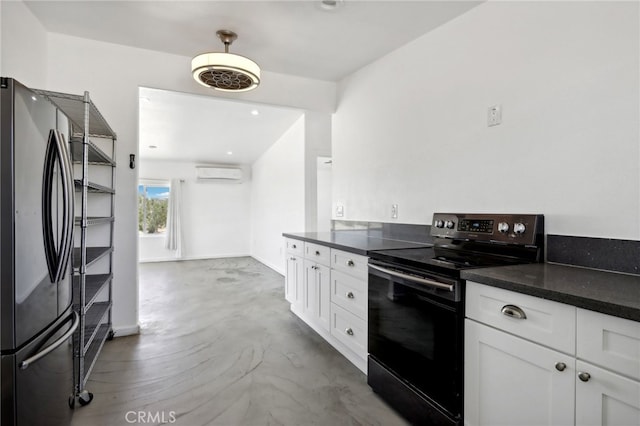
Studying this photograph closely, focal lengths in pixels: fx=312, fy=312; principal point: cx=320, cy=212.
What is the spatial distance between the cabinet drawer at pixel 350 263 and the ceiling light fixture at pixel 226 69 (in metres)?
1.56

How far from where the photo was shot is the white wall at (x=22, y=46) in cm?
197

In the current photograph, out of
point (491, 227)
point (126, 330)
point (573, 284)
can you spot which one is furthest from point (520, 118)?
point (126, 330)

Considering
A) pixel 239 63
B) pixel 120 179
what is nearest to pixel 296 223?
pixel 120 179

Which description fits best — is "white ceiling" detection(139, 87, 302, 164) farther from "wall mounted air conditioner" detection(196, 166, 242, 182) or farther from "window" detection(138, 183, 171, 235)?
"window" detection(138, 183, 171, 235)

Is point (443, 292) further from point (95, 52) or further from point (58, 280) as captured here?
point (95, 52)

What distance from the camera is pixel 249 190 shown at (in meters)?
8.06

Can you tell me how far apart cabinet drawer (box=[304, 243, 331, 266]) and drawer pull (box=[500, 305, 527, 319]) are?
1441 millimetres

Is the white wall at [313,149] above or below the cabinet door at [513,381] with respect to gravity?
above

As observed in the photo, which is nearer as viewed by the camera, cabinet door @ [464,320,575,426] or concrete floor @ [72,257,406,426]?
cabinet door @ [464,320,575,426]

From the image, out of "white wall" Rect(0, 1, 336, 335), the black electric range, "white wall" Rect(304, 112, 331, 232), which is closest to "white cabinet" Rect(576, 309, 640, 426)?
the black electric range

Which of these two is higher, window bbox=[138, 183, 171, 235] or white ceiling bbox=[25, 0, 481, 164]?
white ceiling bbox=[25, 0, 481, 164]

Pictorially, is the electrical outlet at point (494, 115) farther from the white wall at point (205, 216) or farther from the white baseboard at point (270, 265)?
the white wall at point (205, 216)

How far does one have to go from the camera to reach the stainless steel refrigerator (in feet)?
3.64

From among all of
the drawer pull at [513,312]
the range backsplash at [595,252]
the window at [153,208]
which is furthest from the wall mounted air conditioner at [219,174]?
the drawer pull at [513,312]
